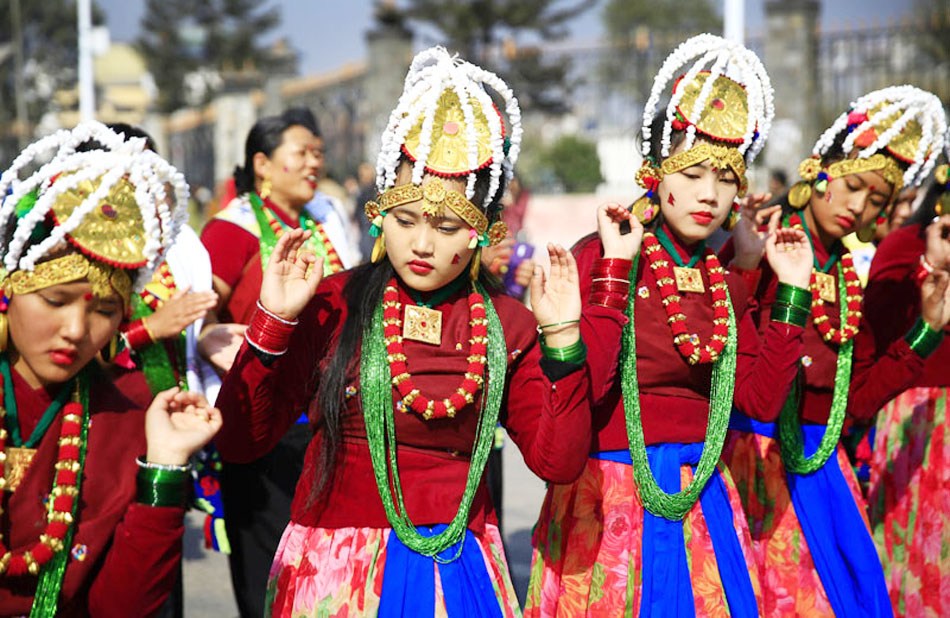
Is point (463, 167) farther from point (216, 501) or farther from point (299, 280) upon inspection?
point (216, 501)

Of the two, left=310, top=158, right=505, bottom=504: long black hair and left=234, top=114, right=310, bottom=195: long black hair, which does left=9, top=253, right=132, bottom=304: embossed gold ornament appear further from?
left=234, top=114, right=310, bottom=195: long black hair

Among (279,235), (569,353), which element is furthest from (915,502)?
(279,235)

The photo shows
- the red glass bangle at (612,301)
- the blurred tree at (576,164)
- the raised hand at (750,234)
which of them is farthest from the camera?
the blurred tree at (576,164)

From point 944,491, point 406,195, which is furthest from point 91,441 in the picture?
point 944,491

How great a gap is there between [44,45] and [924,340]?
35.4m

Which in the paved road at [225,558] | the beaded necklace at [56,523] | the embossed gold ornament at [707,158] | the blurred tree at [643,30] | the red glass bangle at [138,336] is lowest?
the paved road at [225,558]

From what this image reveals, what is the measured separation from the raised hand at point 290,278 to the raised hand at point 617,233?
837 mm

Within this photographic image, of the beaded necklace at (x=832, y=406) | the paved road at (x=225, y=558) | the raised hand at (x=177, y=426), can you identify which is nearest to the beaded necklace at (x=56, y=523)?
the raised hand at (x=177, y=426)

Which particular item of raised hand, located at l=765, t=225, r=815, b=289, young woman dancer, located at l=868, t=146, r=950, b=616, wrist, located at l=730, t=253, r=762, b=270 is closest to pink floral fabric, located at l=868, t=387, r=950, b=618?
young woman dancer, located at l=868, t=146, r=950, b=616

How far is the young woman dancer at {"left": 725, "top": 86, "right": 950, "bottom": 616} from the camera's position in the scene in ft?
13.7

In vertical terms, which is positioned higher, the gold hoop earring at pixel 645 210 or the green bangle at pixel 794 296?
the gold hoop earring at pixel 645 210

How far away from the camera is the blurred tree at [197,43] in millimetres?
37406

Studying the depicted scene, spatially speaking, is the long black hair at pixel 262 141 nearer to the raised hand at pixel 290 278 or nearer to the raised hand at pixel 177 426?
the raised hand at pixel 290 278

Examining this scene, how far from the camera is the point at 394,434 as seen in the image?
310 cm
